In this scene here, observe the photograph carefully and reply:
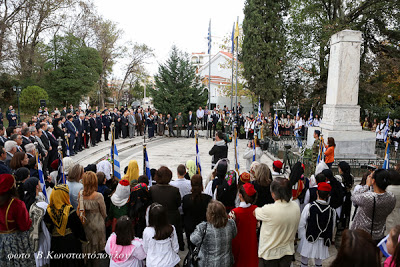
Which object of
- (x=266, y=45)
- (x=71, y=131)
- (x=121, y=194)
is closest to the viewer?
(x=121, y=194)

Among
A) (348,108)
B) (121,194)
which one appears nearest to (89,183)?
(121,194)

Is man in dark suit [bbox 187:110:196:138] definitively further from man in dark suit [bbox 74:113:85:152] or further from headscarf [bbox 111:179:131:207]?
headscarf [bbox 111:179:131:207]

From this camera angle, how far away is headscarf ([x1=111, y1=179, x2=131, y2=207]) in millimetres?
4410

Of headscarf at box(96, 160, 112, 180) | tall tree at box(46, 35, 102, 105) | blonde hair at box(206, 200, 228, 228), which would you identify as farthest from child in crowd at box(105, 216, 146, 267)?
tall tree at box(46, 35, 102, 105)

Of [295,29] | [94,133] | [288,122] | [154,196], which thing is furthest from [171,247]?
[295,29]

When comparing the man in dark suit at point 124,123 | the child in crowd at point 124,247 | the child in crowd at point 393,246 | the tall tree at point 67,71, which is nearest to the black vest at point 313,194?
the child in crowd at point 393,246

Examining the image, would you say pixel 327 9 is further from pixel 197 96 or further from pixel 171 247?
pixel 171 247

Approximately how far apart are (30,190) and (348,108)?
1103 cm

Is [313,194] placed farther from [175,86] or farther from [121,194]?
[175,86]

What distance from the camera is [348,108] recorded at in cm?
1140

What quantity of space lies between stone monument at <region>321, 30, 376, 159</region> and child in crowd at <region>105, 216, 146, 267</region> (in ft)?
31.6

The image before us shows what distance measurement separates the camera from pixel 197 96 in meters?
21.6

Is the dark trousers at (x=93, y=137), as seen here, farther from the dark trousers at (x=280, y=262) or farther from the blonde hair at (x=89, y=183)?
the dark trousers at (x=280, y=262)

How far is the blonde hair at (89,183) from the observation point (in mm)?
Answer: 4203
